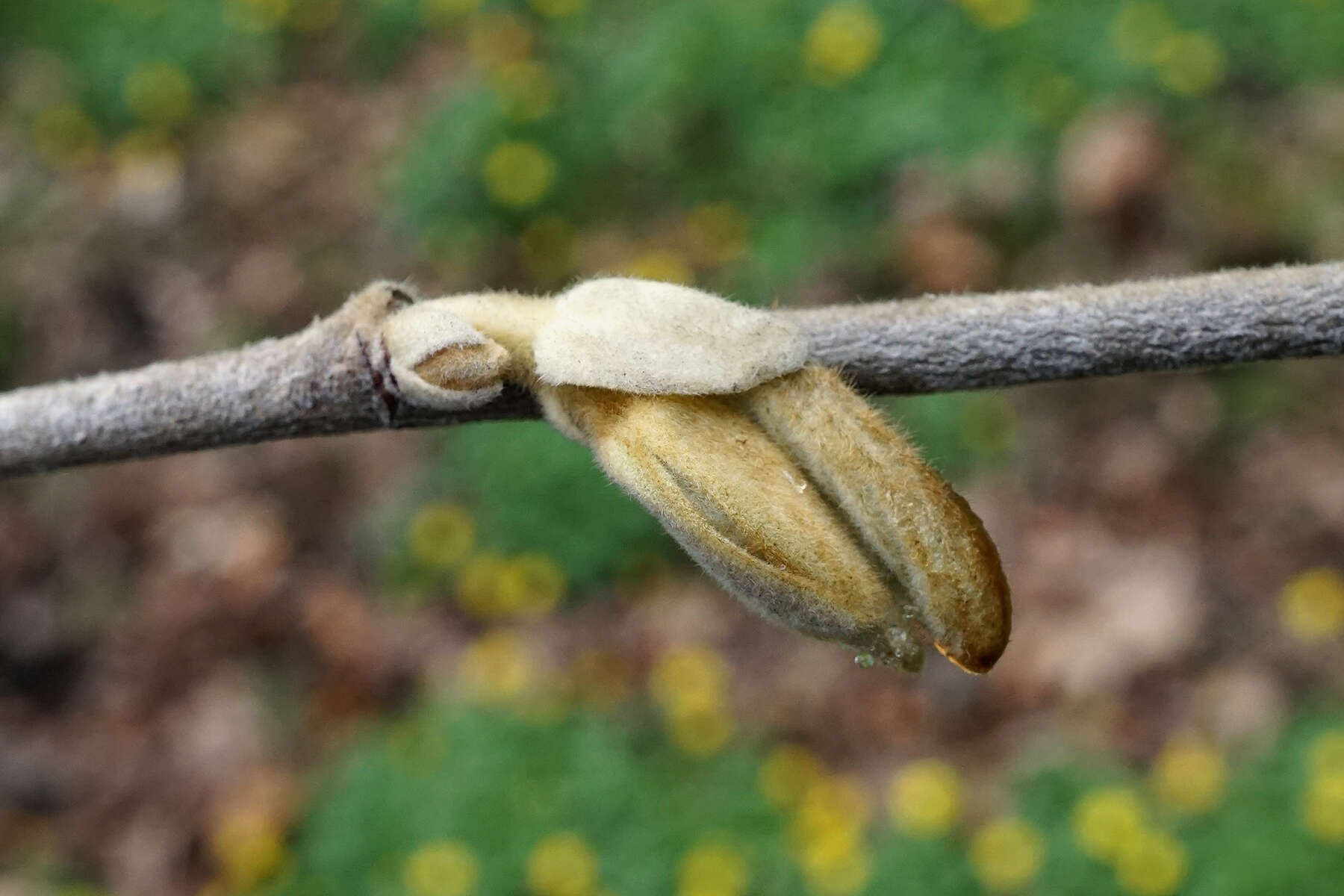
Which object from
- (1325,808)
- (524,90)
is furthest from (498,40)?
(1325,808)

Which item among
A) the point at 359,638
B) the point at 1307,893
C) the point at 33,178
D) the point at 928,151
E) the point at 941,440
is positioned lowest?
the point at 1307,893

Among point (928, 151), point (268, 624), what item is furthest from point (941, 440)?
point (268, 624)

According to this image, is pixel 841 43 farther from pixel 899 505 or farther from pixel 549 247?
pixel 899 505

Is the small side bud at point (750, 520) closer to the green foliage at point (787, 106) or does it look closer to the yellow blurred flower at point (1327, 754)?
the yellow blurred flower at point (1327, 754)

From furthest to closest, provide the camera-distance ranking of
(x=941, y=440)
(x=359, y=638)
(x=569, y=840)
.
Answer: (x=359, y=638) → (x=941, y=440) → (x=569, y=840)

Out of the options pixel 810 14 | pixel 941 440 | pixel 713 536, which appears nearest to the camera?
pixel 713 536

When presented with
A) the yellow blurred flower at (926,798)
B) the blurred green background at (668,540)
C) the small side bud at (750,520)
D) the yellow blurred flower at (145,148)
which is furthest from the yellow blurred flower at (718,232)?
the small side bud at (750,520)

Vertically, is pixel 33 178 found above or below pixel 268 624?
above

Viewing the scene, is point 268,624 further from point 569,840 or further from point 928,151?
point 928,151
